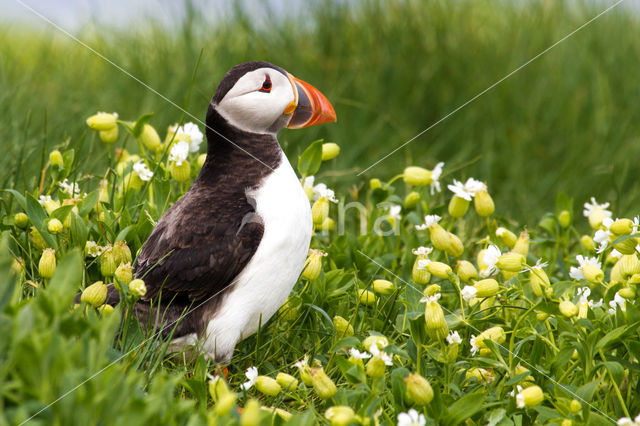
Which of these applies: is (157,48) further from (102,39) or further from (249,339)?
(249,339)

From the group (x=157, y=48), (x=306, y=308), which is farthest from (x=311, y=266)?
(x=157, y=48)

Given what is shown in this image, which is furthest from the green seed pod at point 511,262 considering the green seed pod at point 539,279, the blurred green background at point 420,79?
the blurred green background at point 420,79

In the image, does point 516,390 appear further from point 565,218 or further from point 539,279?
point 565,218

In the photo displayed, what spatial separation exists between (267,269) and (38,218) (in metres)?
1.06

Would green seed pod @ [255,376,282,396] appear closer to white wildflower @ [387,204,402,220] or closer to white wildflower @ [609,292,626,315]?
white wildflower @ [609,292,626,315]

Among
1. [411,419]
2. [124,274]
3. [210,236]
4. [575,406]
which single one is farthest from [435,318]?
[124,274]

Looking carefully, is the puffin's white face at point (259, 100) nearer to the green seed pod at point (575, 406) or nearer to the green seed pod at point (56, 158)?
the green seed pod at point (56, 158)

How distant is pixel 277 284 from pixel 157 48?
14.8 ft

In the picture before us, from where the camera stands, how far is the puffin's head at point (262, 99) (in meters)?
2.65

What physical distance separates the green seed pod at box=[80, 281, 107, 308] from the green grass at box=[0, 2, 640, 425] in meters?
0.08

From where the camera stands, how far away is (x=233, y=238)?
2557 millimetres

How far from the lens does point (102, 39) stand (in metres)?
6.79

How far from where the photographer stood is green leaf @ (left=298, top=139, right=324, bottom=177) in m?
3.28

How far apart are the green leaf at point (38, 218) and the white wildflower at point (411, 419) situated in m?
1.65
